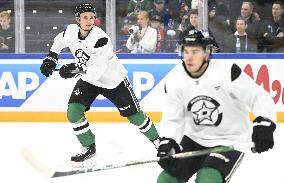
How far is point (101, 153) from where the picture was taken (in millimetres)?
5160

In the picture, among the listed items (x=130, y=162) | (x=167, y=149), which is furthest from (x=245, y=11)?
(x=167, y=149)

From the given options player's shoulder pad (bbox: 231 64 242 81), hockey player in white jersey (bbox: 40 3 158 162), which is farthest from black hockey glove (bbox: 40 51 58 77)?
player's shoulder pad (bbox: 231 64 242 81)

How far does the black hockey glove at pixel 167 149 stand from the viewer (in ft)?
9.04

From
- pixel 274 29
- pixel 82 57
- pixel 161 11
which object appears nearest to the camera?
pixel 82 57

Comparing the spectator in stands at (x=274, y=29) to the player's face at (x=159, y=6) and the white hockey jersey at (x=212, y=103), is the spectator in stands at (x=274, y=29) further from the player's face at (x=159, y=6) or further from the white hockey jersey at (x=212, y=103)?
the white hockey jersey at (x=212, y=103)

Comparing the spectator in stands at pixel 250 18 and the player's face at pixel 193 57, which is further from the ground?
the spectator in stands at pixel 250 18

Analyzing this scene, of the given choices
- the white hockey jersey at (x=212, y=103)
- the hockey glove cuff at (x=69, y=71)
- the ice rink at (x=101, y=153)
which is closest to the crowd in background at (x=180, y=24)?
the ice rink at (x=101, y=153)

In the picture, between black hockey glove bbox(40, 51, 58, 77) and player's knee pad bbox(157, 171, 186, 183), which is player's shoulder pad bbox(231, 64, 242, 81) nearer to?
player's knee pad bbox(157, 171, 186, 183)

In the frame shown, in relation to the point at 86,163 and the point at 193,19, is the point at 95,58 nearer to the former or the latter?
the point at 86,163

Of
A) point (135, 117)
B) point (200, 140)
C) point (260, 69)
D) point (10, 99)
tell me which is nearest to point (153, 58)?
point (260, 69)

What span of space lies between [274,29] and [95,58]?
2.53 m

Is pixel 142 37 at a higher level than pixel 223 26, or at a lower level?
lower

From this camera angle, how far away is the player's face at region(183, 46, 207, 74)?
2.76 metres

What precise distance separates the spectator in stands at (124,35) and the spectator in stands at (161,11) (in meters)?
0.21
